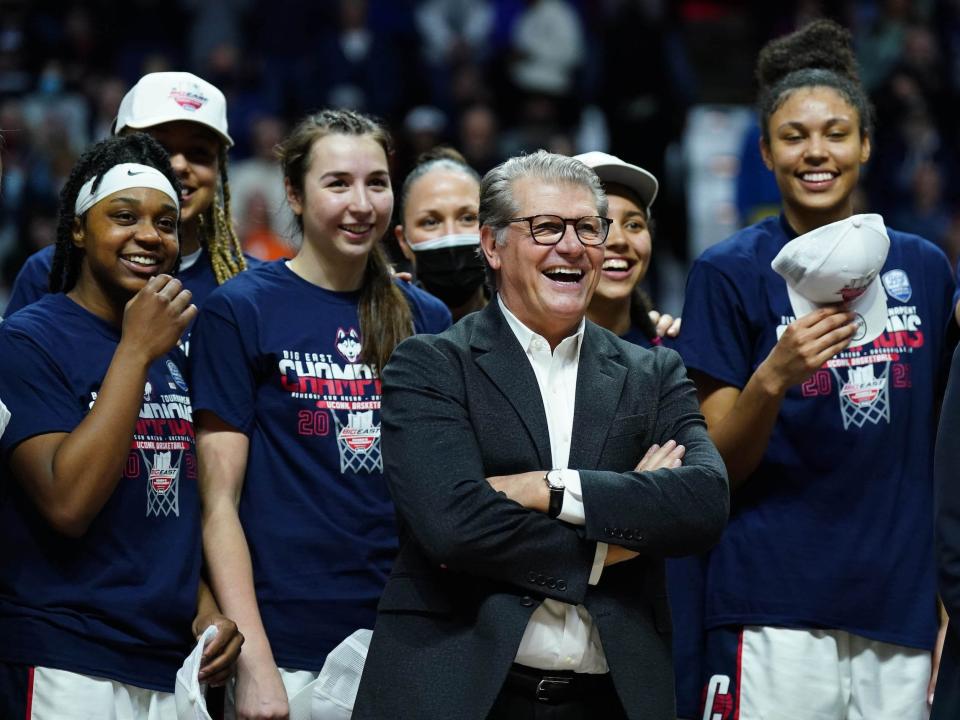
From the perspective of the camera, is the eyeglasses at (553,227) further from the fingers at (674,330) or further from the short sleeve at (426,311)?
the fingers at (674,330)

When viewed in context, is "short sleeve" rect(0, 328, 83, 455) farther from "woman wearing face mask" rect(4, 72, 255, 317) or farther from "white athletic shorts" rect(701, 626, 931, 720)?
"white athletic shorts" rect(701, 626, 931, 720)

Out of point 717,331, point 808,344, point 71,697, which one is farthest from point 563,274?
point 71,697

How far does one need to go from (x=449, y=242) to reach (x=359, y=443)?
0.93 m

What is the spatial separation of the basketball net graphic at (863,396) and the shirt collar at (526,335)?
0.87 meters

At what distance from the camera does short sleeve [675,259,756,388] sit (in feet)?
12.1

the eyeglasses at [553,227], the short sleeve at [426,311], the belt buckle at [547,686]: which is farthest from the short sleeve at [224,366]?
the belt buckle at [547,686]

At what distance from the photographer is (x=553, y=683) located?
9.22 ft

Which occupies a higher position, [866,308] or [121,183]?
[121,183]

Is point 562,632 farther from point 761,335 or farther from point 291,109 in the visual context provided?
point 291,109

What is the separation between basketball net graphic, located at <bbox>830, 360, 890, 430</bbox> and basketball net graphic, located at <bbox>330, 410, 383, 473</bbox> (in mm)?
1148

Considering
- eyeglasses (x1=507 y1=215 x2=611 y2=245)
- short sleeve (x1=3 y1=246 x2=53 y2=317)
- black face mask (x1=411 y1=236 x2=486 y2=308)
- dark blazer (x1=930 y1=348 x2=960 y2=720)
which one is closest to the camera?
dark blazer (x1=930 y1=348 x2=960 y2=720)

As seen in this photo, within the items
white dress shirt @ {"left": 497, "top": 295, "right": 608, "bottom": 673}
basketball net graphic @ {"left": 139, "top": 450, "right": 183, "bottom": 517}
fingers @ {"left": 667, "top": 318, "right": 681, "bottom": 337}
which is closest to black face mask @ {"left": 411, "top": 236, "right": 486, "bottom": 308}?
fingers @ {"left": 667, "top": 318, "right": 681, "bottom": 337}

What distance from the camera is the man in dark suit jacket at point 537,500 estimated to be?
9.16ft

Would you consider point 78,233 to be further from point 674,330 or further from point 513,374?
point 674,330
